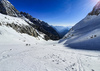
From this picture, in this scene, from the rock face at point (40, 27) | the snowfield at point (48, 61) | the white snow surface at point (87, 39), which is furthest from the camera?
the rock face at point (40, 27)

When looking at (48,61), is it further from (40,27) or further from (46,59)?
(40,27)

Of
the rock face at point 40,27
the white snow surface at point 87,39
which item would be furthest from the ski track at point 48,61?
the rock face at point 40,27

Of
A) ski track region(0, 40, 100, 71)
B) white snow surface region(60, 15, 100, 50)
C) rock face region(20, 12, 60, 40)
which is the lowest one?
ski track region(0, 40, 100, 71)

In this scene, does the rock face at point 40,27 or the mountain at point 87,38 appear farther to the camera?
the rock face at point 40,27

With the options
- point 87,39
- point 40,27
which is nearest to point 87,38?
point 87,39

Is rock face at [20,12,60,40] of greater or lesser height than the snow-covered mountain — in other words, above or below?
above

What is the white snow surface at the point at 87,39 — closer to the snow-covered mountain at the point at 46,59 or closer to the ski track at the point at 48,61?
the snow-covered mountain at the point at 46,59

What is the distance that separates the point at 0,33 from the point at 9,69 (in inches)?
447

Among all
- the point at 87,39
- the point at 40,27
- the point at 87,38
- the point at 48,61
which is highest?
the point at 40,27

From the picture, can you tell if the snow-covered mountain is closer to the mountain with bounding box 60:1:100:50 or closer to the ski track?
the ski track

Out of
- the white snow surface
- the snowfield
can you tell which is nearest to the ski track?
the snowfield

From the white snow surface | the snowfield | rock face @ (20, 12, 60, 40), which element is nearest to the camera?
the snowfield

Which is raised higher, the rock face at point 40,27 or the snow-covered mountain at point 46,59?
the rock face at point 40,27

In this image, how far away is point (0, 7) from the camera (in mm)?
58438
